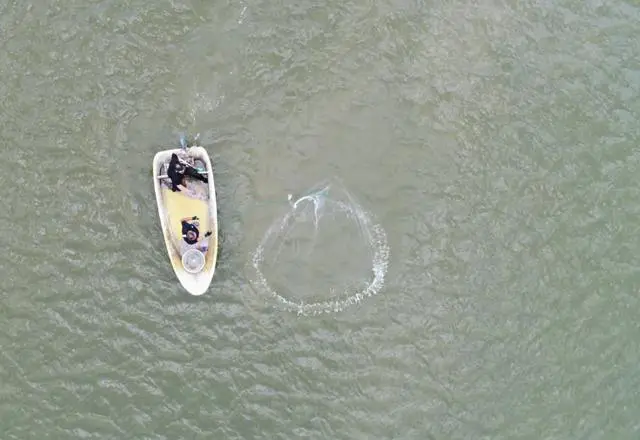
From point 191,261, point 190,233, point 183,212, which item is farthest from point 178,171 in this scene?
point 191,261

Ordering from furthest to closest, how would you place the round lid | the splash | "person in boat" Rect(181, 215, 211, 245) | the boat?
the splash, "person in boat" Rect(181, 215, 211, 245), the boat, the round lid

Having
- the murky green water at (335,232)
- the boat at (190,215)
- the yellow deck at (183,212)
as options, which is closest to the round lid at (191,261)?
the boat at (190,215)

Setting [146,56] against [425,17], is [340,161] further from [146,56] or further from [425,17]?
[146,56]

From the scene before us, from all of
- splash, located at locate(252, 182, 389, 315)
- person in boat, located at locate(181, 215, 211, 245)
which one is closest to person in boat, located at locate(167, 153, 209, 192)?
person in boat, located at locate(181, 215, 211, 245)

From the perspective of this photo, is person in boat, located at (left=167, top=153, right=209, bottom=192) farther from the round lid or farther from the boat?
the round lid

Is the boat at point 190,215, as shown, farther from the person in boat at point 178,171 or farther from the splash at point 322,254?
the splash at point 322,254

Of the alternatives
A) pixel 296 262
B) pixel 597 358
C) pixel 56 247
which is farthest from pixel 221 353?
pixel 597 358

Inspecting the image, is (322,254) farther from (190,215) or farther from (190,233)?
(190,215)
